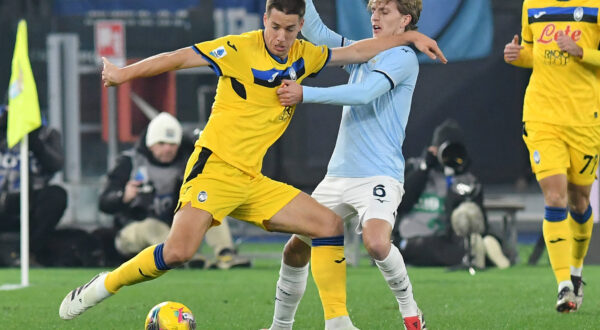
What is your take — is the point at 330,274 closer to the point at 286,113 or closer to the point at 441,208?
the point at 286,113

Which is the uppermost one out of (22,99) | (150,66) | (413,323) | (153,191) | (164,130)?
(150,66)

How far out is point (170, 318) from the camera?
5.74 m

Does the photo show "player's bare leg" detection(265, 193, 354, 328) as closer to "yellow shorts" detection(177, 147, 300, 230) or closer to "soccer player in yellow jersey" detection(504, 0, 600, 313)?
"yellow shorts" detection(177, 147, 300, 230)

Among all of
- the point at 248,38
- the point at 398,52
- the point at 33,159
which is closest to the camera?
the point at 248,38

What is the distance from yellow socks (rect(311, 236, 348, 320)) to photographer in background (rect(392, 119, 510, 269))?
4.97 metres

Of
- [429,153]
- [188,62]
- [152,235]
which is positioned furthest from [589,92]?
[152,235]

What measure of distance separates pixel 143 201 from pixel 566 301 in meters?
5.16

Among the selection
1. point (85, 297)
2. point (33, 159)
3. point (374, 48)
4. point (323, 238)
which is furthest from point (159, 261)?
point (33, 159)

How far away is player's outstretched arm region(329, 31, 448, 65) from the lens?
6059 mm

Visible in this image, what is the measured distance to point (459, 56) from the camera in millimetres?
12719

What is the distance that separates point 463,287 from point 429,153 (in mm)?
2327

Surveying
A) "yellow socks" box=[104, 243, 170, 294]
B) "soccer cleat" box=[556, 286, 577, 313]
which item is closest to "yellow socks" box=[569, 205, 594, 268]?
"soccer cleat" box=[556, 286, 577, 313]

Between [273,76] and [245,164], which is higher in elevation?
[273,76]

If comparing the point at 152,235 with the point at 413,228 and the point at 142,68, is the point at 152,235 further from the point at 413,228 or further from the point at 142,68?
the point at 142,68
